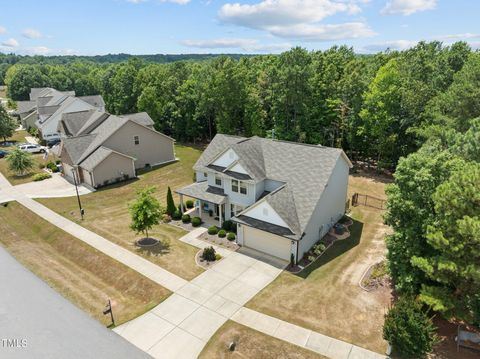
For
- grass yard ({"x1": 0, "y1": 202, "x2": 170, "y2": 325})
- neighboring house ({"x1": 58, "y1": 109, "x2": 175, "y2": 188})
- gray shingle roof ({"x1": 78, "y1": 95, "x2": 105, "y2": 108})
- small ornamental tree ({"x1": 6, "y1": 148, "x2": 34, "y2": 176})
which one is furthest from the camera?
gray shingle roof ({"x1": 78, "y1": 95, "x2": 105, "y2": 108})

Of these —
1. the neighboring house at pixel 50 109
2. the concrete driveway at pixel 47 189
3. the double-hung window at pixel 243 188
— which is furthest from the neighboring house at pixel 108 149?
the double-hung window at pixel 243 188

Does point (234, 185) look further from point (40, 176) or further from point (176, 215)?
point (40, 176)

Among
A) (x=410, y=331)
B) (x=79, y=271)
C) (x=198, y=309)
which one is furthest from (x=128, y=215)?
(x=410, y=331)

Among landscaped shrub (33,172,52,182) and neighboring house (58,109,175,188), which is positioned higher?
neighboring house (58,109,175,188)

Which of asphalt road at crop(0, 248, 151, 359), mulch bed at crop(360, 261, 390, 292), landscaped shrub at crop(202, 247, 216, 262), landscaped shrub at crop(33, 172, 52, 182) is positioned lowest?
asphalt road at crop(0, 248, 151, 359)

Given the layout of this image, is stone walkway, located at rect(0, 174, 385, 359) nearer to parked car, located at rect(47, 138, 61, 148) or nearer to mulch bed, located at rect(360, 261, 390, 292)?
mulch bed, located at rect(360, 261, 390, 292)

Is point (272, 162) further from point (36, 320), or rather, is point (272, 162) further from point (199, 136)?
point (199, 136)

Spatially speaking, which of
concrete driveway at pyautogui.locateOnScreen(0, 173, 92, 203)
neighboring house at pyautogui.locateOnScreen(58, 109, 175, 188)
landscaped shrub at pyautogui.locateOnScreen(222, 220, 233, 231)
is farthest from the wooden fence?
concrete driveway at pyautogui.locateOnScreen(0, 173, 92, 203)
